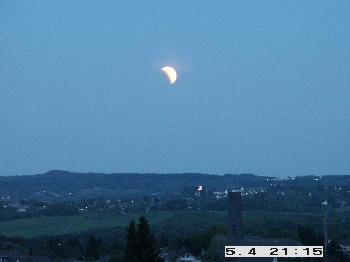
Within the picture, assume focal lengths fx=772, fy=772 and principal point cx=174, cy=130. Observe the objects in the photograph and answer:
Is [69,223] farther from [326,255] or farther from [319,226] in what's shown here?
[326,255]

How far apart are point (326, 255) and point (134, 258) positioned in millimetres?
26181

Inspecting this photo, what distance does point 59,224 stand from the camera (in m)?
113

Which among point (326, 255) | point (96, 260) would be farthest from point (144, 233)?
point (96, 260)

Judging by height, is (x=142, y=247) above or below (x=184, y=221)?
below

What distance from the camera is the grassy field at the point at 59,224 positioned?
327ft

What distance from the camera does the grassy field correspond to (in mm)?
99688
